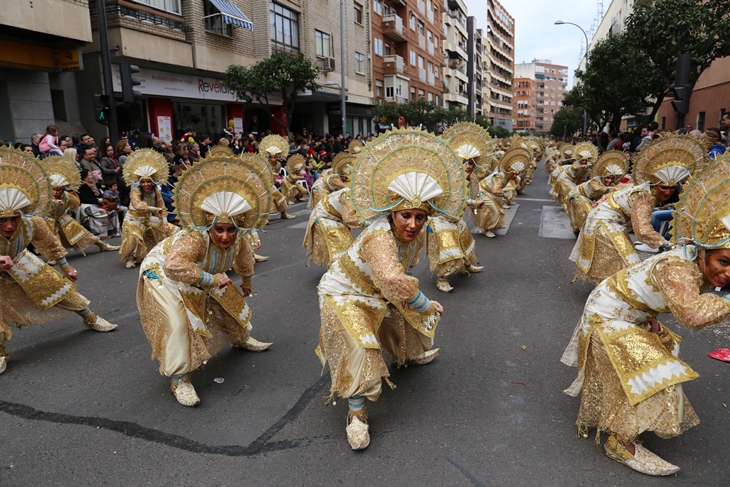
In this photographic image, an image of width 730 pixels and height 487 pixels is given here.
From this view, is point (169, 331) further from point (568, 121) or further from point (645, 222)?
point (568, 121)

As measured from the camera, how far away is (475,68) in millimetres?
69750

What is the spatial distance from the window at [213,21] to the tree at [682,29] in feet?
43.9

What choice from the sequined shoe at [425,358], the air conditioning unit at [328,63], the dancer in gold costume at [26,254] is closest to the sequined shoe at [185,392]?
the sequined shoe at [425,358]

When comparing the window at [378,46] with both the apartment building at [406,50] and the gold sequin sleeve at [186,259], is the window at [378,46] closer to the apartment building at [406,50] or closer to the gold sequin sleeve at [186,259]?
the apartment building at [406,50]

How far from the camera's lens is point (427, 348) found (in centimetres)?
369

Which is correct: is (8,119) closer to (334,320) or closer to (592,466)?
(334,320)

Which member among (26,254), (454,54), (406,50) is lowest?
(26,254)

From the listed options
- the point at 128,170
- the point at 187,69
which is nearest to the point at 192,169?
the point at 128,170

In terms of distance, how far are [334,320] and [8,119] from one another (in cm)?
1295

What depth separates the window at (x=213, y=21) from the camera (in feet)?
57.9

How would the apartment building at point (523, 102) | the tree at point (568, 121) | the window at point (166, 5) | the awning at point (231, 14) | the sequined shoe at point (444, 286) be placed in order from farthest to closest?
1. the apartment building at point (523, 102)
2. the tree at point (568, 121)
3. the awning at point (231, 14)
4. the window at point (166, 5)
5. the sequined shoe at point (444, 286)

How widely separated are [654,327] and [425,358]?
1.69 m

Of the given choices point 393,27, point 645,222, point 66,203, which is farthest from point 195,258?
point 393,27

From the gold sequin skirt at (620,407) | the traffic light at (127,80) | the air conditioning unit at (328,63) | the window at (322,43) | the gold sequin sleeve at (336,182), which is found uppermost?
the window at (322,43)
